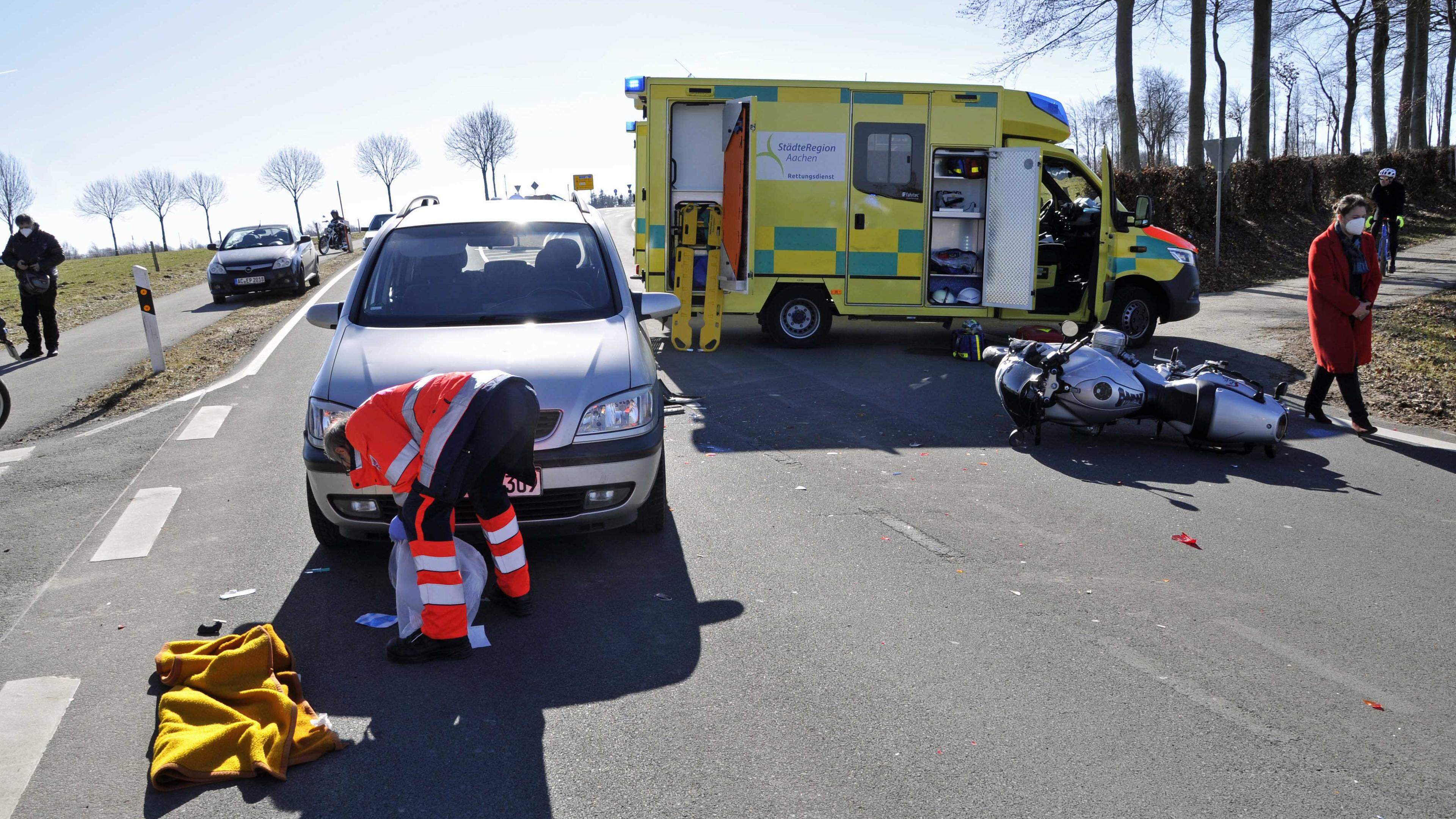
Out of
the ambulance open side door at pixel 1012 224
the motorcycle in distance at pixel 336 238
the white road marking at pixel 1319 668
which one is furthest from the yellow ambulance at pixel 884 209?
the motorcycle in distance at pixel 336 238

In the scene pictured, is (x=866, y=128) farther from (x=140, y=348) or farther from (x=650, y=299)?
(x=140, y=348)

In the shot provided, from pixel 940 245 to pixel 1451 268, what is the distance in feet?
40.1

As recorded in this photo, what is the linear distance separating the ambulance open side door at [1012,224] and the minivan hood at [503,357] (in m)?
7.59

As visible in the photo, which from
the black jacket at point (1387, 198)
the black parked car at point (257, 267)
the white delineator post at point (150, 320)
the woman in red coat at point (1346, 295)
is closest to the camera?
the woman in red coat at point (1346, 295)

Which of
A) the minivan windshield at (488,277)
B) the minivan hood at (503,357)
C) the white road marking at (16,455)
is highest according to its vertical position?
the minivan windshield at (488,277)

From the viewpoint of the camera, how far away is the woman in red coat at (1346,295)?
314 inches

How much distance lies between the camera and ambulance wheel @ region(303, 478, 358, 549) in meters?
5.17

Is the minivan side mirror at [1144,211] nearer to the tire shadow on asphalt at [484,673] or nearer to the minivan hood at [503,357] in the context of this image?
the minivan hood at [503,357]

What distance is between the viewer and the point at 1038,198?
1190 cm

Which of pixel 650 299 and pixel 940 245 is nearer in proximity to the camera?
pixel 650 299

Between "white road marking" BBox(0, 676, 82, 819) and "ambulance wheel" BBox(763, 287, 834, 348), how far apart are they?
934 cm

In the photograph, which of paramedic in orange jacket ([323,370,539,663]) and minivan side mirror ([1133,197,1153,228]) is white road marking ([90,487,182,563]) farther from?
minivan side mirror ([1133,197,1153,228])

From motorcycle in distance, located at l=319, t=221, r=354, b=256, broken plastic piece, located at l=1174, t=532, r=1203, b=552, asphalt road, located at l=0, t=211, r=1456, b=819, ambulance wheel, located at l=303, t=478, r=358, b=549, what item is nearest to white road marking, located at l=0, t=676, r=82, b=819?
asphalt road, located at l=0, t=211, r=1456, b=819

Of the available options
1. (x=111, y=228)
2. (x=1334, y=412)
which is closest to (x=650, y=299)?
(x=1334, y=412)
